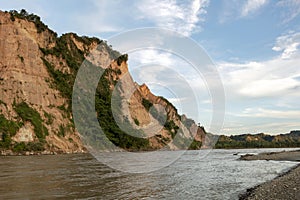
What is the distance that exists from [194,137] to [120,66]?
218ft

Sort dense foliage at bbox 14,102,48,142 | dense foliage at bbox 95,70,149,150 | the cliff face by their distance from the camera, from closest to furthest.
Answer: the cliff face
dense foliage at bbox 14,102,48,142
dense foliage at bbox 95,70,149,150

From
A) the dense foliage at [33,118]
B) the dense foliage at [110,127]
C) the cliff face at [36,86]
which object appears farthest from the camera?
the dense foliage at [110,127]

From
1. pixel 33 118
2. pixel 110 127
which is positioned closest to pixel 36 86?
pixel 33 118

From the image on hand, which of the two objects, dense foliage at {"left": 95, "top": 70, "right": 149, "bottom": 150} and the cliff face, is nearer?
the cliff face

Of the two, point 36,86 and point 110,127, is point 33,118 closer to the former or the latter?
point 36,86

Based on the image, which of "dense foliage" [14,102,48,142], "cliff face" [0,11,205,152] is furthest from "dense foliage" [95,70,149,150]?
"dense foliage" [14,102,48,142]

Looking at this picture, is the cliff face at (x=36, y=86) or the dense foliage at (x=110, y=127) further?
the dense foliage at (x=110, y=127)

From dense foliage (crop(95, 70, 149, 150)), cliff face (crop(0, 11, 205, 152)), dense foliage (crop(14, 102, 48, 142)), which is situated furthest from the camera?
dense foliage (crop(95, 70, 149, 150))

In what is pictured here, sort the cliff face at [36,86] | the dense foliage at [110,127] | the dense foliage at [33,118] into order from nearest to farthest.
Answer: the cliff face at [36,86] < the dense foliage at [33,118] < the dense foliage at [110,127]

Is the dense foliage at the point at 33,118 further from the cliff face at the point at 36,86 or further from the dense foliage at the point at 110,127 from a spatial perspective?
the dense foliage at the point at 110,127

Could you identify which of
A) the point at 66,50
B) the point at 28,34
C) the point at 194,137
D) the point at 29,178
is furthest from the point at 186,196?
the point at 194,137

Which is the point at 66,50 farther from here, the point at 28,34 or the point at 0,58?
the point at 0,58

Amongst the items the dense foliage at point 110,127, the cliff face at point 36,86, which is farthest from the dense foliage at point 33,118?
the dense foliage at point 110,127

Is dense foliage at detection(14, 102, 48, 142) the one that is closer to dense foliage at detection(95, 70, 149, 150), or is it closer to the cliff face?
the cliff face
